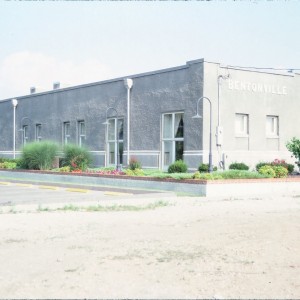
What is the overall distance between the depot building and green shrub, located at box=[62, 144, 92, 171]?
1.78m

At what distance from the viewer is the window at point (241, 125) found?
25016 mm

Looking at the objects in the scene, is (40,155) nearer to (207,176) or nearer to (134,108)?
(134,108)

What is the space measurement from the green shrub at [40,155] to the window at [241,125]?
10003 millimetres

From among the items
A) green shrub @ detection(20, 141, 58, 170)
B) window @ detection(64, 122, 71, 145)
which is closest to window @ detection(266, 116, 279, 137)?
green shrub @ detection(20, 141, 58, 170)

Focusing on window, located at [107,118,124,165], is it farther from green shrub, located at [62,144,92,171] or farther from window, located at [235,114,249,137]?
window, located at [235,114,249,137]

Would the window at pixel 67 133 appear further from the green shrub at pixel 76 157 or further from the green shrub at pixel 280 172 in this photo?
the green shrub at pixel 280 172

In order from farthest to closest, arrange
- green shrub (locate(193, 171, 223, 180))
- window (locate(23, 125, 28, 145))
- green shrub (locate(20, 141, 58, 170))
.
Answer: window (locate(23, 125, 28, 145)) < green shrub (locate(20, 141, 58, 170)) < green shrub (locate(193, 171, 223, 180))

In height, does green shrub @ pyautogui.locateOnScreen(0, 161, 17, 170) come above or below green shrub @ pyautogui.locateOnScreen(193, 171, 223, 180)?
above

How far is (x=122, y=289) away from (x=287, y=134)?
22.6m

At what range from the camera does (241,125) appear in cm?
2517

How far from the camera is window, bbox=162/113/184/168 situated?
82.3ft

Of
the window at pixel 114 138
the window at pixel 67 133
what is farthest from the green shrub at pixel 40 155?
the window at pixel 67 133

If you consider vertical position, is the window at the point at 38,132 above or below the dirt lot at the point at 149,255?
above

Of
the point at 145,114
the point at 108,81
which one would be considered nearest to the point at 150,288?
the point at 145,114
